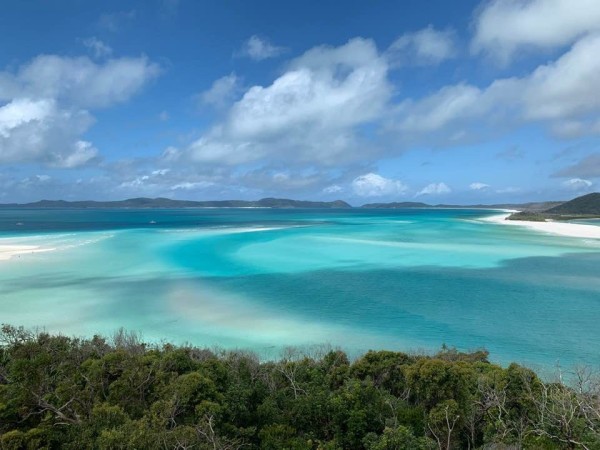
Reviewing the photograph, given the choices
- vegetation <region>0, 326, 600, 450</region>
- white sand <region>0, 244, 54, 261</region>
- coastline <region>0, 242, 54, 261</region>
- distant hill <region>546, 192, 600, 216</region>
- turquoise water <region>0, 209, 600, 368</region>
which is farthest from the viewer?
distant hill <region>546, 192, 600, 216</region>

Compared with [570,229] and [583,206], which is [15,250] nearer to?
[570,229]

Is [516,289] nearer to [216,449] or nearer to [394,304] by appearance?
[394,304]

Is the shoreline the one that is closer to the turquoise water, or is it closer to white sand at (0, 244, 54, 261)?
the turquoise water

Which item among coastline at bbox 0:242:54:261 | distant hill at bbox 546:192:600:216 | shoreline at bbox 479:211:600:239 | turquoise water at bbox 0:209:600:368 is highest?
distant hill at bbox 546:192:600:216

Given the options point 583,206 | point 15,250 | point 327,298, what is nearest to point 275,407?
point 327,298

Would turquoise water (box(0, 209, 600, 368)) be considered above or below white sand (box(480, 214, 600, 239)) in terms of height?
below

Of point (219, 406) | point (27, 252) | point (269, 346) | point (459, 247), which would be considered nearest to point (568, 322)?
point (269, 346)

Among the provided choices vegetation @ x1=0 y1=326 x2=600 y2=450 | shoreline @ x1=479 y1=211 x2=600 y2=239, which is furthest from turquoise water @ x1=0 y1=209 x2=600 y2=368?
shoreline @ x1=479 y1=211 x2=600 y2=239
